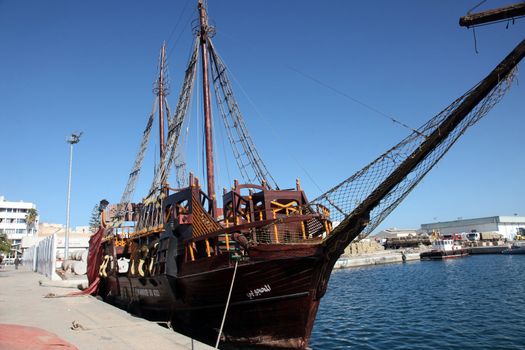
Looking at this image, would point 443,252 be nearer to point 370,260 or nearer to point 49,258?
point 370,260

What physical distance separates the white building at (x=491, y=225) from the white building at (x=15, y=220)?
13818 cm

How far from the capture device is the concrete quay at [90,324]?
9180 millimetres

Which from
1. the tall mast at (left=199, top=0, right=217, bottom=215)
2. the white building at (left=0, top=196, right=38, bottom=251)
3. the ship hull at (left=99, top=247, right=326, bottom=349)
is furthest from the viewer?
the white building at (left=0, top=196, right=38, bottom=251)

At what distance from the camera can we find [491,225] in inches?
5177

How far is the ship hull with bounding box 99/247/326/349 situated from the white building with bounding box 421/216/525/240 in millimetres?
137990

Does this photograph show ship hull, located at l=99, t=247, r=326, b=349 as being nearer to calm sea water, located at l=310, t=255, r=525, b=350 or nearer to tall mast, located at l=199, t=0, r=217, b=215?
calm sea water, located at l=310, t=255, r=525, b=350

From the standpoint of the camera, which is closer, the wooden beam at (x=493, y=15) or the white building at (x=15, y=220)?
the wooden beam at (x=493, y=15)

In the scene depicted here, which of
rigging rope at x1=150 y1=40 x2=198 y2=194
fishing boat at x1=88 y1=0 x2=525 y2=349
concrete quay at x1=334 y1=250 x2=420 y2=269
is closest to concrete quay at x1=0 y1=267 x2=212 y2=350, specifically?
fishing boat at x1=88 y1=0 x2=525 y2=349

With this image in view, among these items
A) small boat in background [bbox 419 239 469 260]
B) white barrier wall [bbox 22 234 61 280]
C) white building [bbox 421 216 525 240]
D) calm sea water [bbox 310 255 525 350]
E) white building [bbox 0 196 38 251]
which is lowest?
calm sea water [bbox 310 255 525 350]

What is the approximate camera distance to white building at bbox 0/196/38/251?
94500 mm

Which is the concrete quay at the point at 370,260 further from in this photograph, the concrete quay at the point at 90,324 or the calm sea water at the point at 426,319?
the concrete quay at the point at 90,324

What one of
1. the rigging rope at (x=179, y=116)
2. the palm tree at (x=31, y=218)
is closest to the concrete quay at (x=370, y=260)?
the rigging rope at (x=179, y=116)

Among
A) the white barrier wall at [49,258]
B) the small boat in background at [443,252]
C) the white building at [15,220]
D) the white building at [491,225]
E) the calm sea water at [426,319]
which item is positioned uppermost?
the white building at [15,220]

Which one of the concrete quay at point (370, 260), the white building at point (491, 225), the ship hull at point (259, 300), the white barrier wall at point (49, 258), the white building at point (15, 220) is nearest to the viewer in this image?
the ship hull at point (259, 300)
